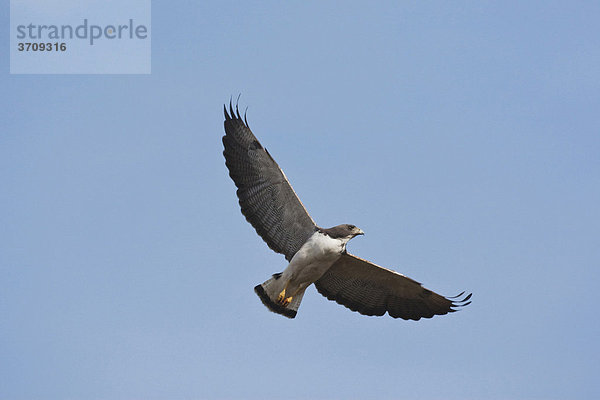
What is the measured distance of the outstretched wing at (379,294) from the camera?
66.4 feet

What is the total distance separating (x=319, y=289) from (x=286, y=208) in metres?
1.83

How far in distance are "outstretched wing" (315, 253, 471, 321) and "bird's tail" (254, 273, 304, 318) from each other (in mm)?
1060

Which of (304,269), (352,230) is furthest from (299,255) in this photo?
(352,230)

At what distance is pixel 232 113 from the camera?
20234mm

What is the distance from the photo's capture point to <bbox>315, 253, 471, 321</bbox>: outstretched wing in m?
20.2

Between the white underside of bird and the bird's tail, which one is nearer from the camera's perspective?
the white underside of bird

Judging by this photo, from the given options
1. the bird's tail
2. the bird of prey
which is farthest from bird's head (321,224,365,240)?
the bird's tail

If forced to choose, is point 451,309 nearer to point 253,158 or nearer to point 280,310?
point 280,310

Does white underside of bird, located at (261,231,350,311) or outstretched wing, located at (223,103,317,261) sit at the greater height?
outstretched wing, located at (223,103,317,261)

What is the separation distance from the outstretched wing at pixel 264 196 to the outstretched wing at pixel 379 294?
1012 millimetres

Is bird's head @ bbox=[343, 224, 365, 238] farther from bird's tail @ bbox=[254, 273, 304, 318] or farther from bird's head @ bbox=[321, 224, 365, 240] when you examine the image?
bird's tail @ bbox=[254, 273, 304, 318]

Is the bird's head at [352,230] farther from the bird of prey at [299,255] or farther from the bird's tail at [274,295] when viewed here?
the bird's tail at [274,295]

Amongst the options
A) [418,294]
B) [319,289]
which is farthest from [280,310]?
[418,294]

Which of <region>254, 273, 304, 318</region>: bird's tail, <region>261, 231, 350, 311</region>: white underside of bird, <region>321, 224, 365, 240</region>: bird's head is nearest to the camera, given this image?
<region>261, 231, 350, 311</region>: white underside of bird
